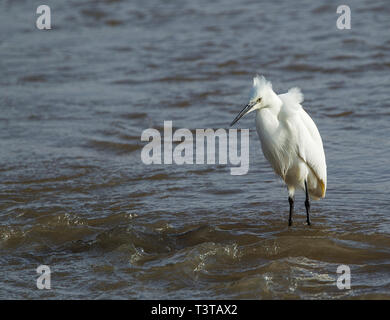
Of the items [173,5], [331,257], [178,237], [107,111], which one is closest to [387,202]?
[331,257]

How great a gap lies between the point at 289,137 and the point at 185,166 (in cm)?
231

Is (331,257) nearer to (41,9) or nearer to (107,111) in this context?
(107,111)

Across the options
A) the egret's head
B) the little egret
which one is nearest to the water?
the little egret

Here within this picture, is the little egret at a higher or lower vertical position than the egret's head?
lower

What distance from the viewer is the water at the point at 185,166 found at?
571 cm

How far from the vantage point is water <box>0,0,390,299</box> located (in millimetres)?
5707

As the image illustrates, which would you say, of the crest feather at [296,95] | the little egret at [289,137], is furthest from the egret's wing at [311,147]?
the crest feather at [296,95]

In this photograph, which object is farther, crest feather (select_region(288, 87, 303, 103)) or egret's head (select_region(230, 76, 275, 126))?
crest feather (select_region(288, 87, 303, 103))

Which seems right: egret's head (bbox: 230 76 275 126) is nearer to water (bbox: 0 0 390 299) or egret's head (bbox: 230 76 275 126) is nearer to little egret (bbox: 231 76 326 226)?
little egret (bbox: 231 76 326 226)

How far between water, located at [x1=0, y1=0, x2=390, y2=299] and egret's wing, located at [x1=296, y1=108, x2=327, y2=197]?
480 mm

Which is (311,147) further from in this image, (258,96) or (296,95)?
(258,96)

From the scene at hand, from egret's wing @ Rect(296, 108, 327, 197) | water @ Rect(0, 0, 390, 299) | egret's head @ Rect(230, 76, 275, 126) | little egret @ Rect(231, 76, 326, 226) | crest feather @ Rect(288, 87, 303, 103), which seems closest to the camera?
water @ Rect(0, 0, 390, 299)

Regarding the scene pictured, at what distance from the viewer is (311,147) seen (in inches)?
256

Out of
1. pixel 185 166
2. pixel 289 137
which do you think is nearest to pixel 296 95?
pixel 289 137
